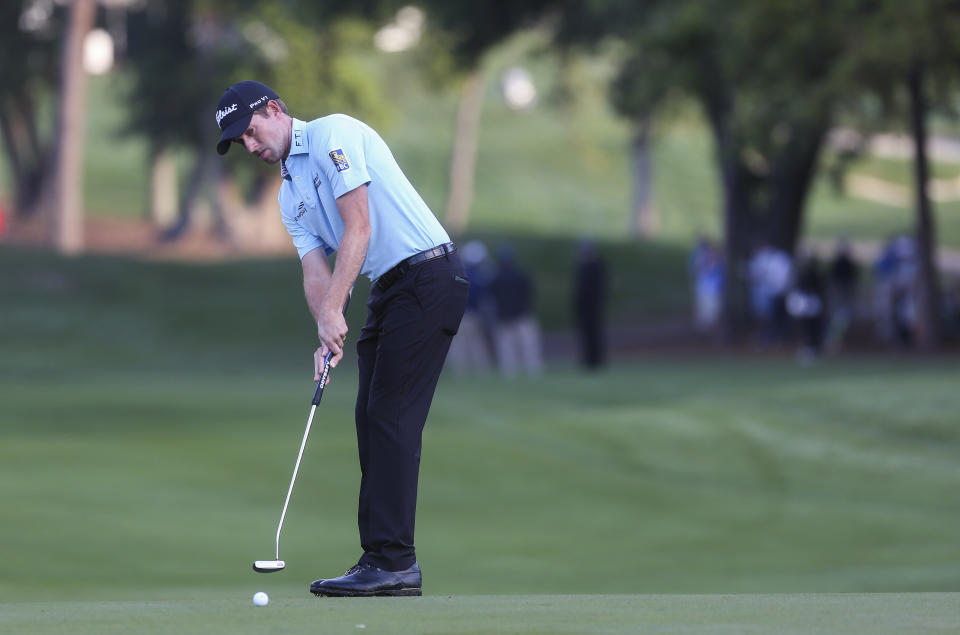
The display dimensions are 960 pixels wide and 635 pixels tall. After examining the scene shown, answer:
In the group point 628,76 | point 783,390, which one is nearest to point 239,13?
point 628,76

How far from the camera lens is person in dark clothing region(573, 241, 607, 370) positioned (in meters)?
26.2

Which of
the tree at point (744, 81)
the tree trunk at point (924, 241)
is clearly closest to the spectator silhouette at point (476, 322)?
the tree at point (744, 81)

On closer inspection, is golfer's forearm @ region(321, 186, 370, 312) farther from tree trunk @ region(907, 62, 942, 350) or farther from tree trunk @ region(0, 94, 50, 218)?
tree trunk @ region(0, 94, 50, 218)

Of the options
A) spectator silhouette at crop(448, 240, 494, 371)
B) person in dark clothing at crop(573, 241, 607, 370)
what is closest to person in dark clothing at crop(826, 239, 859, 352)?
person in dark clothing at crop(573, 241, 607, 370)

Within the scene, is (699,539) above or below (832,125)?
below

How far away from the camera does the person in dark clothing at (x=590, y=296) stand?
86.0 feet

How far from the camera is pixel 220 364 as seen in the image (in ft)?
102

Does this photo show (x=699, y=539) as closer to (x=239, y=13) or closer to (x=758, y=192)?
(x=758, y=192)

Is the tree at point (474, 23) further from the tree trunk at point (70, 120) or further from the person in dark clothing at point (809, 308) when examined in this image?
the person in dark clothing at point (809, 308)

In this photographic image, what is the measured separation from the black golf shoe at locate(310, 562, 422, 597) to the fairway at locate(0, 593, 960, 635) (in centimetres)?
31

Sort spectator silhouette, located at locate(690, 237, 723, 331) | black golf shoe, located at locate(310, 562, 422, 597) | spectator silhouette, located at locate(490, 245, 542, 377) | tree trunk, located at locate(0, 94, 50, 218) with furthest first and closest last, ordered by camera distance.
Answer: tree trunk, located at locate(0, 94, 50, 218)
spectator silhouette, located at locate(690, 237, 723, 331)
spectator silhouette, located at locate(490, 245, 542, 377)
black golf shoe, located at locate(310, 562, 422, 597)

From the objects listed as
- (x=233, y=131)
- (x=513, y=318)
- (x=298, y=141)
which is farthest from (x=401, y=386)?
(x=513, y=318)

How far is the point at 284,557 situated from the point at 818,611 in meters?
6.86

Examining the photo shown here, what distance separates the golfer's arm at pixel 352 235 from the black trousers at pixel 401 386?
29 cm
